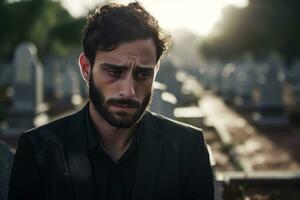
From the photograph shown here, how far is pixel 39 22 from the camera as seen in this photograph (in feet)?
150

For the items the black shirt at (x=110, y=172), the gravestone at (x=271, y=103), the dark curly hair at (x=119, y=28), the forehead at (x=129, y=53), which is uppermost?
the dark curly hair at (x=119, y=28)

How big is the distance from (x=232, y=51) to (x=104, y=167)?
62175 millimetres

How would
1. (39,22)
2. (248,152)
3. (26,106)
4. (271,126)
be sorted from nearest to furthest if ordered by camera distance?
1. (248,152)
2. (26,106)
3. (271,126)
4. (39,22)

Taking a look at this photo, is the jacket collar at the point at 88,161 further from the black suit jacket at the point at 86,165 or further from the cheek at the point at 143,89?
→ the cheek at the point at 143,89

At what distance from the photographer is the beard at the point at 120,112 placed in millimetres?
2316

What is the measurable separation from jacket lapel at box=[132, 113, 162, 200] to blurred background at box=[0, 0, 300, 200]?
0.64 m

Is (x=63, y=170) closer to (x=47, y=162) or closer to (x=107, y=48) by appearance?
(x=47, y=162)

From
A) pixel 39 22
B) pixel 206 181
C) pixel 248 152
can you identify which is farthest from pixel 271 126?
pixel 39 22

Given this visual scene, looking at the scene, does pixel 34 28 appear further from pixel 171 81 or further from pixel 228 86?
pixel 171 81

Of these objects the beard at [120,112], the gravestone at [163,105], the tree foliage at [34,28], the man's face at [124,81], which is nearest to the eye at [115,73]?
the man's face at [124,81]

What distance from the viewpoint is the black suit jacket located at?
2311mm

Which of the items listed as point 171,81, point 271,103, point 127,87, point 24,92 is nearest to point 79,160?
point 127,87

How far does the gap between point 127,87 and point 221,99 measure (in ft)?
85.8

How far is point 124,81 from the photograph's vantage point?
233cm
